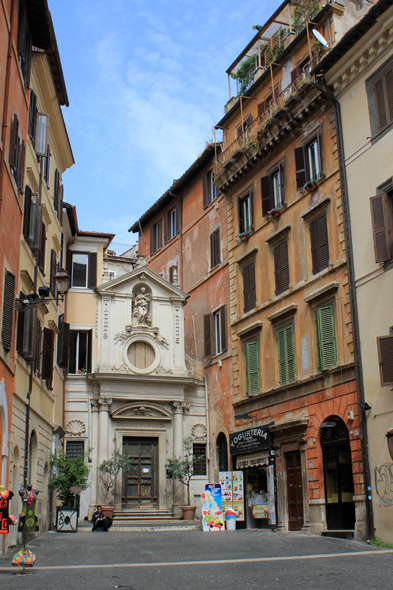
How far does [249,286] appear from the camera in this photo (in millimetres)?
25906

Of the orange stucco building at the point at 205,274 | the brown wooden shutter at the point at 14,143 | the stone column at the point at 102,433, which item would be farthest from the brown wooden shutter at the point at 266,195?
the brown wooden shutter at the point at 14,143

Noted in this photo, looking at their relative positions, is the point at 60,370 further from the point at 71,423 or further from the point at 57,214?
the point at 57,214

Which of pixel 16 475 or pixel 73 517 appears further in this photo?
pixel 73 517

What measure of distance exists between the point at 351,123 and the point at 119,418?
15324 mm

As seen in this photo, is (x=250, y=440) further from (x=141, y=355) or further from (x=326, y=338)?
(x=141, y=355)

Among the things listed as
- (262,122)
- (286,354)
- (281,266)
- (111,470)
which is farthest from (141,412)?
(262,122)

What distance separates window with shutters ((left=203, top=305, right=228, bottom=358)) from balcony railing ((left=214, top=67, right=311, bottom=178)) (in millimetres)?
6074

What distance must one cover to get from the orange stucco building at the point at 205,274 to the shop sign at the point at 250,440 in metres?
1.07

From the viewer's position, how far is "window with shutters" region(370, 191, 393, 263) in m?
17.7

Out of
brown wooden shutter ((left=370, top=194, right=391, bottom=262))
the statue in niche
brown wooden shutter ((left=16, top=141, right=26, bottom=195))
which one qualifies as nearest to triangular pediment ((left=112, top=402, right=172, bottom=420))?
the statue in niche

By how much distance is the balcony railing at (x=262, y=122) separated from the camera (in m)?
23.1

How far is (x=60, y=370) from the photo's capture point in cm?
2698

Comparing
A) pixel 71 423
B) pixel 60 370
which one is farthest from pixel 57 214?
pixel 71 423

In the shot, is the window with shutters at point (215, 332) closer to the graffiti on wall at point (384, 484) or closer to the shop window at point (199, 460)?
the shop window at point (199, 460)
